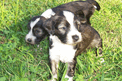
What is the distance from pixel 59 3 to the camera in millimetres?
4539

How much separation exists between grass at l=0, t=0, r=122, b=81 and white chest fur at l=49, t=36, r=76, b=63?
0.21m

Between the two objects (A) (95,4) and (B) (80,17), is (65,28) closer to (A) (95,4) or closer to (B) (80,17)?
(B) (80,17)

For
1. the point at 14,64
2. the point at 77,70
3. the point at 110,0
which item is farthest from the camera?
the point at 110,0

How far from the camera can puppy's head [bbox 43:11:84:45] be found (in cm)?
246

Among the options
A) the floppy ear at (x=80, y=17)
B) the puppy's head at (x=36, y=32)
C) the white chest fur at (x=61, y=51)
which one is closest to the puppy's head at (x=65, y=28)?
the white chest fur at (x=61, y=51)

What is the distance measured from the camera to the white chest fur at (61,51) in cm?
263

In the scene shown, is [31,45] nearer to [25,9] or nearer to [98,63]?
[25,9]

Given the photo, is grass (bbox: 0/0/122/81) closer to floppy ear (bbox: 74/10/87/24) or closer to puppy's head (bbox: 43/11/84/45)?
floppy ear (bbox: 74/10/87/24)

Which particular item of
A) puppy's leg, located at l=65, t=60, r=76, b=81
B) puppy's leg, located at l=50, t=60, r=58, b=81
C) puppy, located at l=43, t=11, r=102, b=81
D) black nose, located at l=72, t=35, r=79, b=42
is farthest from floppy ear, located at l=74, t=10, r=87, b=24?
puppy's leg, located at l=50, t=60, r=58, b=81

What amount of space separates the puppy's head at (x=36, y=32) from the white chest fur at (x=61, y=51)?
669 millimetres

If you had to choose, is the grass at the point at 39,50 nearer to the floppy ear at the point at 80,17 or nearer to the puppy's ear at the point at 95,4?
the puppy's ear at the point at 95,4

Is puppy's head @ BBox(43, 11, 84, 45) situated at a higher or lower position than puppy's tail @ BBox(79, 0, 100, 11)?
lower

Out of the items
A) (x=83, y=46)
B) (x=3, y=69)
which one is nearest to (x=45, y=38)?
(x=83, y=46)

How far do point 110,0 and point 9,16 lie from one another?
3.61m
